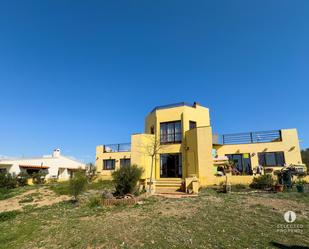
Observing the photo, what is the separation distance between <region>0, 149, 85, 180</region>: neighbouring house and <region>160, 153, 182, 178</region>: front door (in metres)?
16.6

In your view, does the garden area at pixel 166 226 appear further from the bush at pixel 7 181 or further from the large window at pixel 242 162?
the bush at pixel 7 181

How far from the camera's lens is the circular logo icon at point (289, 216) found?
298 inches

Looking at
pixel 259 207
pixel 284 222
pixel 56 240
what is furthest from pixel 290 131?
pixel 56 240

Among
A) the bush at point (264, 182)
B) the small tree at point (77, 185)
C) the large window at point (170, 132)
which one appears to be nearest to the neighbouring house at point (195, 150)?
the large window at point (170, 132)

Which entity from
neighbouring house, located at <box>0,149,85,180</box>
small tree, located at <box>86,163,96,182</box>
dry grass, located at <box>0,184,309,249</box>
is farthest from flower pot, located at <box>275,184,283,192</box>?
neighbouring house, located at <box>0,149,85,180</box>

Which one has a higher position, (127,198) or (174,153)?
(174,153)

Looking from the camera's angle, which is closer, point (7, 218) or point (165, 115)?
point (7, 218)

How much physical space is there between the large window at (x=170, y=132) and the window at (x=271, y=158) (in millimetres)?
8568

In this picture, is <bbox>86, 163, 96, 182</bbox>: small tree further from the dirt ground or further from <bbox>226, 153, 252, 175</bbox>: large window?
<bbox>226, 153, 252, 175</bbox>: large window

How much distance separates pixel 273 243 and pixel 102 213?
7135 mm

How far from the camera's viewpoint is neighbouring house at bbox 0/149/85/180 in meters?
34.7

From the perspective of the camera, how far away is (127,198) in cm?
1164

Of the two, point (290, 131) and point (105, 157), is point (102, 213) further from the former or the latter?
point (105, 157)

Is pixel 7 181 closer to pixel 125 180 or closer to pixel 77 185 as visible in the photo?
pixel 77 185
